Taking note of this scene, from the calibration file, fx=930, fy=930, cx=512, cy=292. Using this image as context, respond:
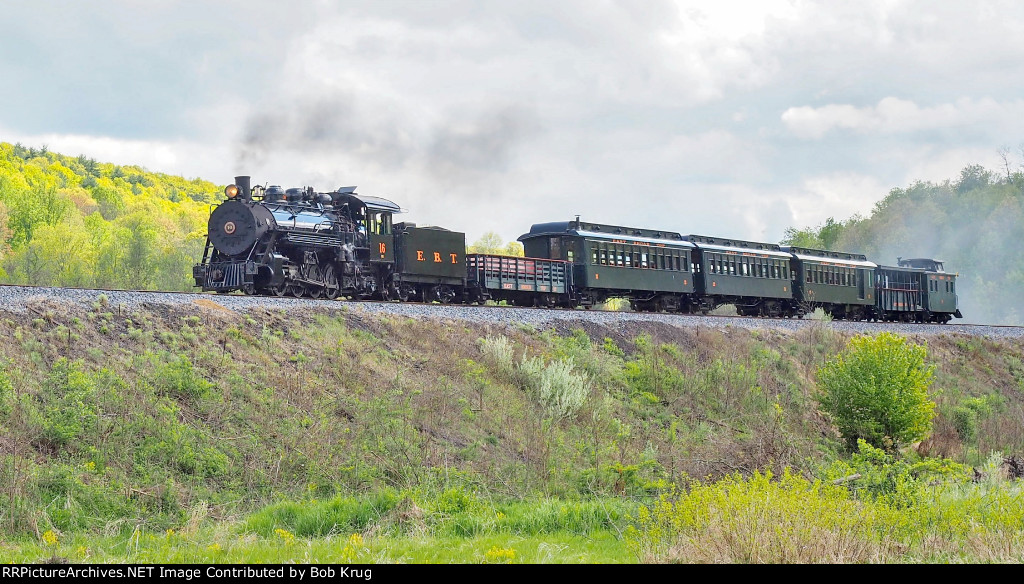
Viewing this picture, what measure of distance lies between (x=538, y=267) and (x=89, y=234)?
156ft

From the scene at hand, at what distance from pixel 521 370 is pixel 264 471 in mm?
8376

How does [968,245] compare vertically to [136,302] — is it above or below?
above

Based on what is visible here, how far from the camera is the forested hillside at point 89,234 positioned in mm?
51625

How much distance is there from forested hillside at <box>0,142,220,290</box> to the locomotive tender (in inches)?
983

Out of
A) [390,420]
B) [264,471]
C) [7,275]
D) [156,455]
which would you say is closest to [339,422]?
[390,420]

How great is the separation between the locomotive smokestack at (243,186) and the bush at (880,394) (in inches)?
637

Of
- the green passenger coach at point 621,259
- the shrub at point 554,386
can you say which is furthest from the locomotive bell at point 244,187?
the green passenger coach at point 621,259

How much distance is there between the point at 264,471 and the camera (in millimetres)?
14086

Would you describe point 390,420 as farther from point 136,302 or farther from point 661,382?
point 661,382

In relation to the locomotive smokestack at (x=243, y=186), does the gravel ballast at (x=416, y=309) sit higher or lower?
lower

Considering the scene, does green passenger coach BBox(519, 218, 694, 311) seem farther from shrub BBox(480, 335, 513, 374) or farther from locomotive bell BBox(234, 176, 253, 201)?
locomotive bell BBox(234, 176, 253, 201)

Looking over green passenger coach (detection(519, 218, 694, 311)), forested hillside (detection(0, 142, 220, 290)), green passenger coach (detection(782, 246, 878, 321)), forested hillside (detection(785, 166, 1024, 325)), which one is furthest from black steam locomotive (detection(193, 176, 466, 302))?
forested hillside (detection(785, 166, 1024, 325))

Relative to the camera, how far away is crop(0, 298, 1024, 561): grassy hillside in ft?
35.0

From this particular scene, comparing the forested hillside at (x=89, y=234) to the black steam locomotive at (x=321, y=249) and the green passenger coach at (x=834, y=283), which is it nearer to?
the black steam locomotive at (x=321, y=249)
